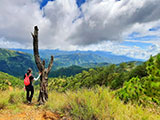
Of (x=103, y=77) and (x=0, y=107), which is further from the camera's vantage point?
(x=103, y=77)

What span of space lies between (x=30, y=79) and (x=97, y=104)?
5176 millimetres

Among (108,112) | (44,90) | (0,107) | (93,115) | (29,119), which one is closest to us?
(108,112)

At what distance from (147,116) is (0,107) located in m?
6.69

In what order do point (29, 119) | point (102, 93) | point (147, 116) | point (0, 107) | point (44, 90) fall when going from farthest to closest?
1. point (44, 90)
2. point (0, 107)
3. point (29, 119)
4. point (102, 93)
5. point (147, 116)

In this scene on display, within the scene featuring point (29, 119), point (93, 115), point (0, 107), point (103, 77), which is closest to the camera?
point (93, 115)

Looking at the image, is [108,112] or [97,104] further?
[97,104]

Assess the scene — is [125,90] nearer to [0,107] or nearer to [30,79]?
[30,79]

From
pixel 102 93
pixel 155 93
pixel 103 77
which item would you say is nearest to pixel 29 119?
pixel 102 93

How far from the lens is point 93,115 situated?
133 inches

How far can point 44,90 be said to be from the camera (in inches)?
267

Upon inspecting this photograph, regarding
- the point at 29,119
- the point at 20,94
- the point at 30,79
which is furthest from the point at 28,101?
the point at 29,119

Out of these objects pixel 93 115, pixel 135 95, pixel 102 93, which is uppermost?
pixel 102 93

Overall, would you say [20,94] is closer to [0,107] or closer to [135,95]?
[0,107]

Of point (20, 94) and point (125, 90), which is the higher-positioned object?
point (125, 90)
